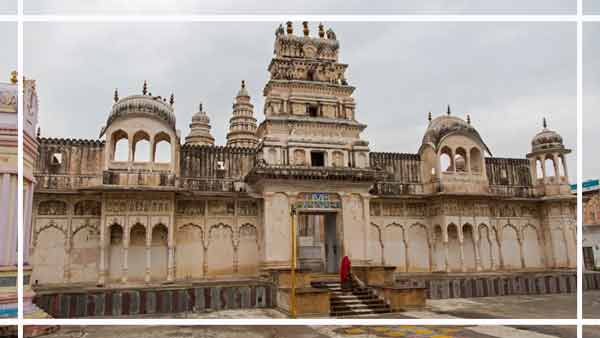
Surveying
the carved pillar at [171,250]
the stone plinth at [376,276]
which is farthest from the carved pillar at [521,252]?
the carved pillar at [171,250]

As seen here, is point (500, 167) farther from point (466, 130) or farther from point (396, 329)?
point (396, 329)

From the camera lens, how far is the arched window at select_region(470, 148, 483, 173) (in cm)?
2381

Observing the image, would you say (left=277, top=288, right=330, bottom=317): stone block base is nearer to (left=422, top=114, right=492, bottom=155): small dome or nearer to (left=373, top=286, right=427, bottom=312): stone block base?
(left=373, top=286, right=427, bottom=312): stone block base

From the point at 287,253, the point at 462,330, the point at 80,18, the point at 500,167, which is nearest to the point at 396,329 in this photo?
the point at 462,330

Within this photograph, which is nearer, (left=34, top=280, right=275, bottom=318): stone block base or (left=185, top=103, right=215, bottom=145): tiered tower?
(left=34, top=280, right=275, bottom=318): stone block base

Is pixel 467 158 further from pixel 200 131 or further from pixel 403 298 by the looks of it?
pixel 200 131

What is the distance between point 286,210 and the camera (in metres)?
19.1

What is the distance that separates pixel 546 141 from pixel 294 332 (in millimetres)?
20227

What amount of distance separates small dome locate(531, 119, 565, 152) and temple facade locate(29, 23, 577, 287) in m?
0.06

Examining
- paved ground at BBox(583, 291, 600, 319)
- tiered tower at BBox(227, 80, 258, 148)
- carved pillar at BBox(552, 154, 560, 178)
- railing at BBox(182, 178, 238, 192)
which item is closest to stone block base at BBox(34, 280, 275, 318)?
railing at BBox(182, 178, 238, 192)

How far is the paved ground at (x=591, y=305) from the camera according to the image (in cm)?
1394

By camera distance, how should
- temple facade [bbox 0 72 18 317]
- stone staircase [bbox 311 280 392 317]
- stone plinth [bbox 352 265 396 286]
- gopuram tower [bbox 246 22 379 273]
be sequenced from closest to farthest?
temple facade [bbox 0 72 18 317], stone staircase [bbox 311 280 392 317], stone plinth [bbox 352 265 396 286], gopuram tower [bbox 246 22 379 273]

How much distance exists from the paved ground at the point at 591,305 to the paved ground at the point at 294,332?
4.38 meters

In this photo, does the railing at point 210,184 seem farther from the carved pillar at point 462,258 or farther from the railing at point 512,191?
the railing at point 512,191
